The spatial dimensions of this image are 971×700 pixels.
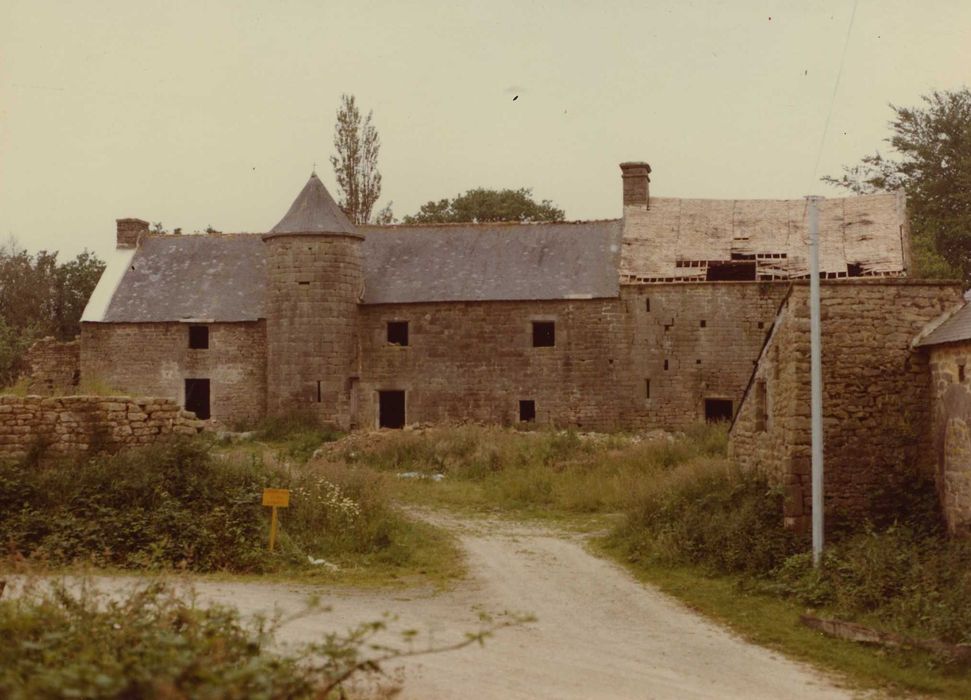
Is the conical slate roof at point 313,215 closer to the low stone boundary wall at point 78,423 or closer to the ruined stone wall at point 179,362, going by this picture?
the ruined stone wall at point 179,362

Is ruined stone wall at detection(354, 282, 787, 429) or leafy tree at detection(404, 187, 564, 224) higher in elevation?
leafy tree at detection(404, 187, 564, 224)

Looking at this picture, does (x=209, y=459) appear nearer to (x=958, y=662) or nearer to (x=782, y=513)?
(x=782, y=513)

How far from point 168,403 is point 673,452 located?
405 inches

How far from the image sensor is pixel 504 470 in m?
22.3

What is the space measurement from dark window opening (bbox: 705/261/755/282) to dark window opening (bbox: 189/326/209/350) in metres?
15.3

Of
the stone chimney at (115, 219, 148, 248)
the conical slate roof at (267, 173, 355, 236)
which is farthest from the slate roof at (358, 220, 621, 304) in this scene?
the stone chimney at (115, 219, 148, 248)

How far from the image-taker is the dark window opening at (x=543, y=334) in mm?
31703

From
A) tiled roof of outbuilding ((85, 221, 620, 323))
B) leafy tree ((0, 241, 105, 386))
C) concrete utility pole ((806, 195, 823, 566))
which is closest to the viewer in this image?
concrete utility pole ((806, 195, 823, 566))

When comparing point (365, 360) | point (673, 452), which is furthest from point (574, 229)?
point (673, 452)

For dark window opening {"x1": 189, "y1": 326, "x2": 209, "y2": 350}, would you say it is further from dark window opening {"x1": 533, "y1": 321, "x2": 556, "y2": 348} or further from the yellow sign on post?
the yellow sign on post

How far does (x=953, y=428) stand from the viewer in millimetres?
12883

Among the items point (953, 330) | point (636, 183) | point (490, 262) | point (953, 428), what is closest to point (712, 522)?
point (953, 428)

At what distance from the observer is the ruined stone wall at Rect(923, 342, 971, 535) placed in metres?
12.4

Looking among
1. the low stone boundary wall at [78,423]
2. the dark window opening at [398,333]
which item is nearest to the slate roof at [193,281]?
the dark window opening at [398,333]
